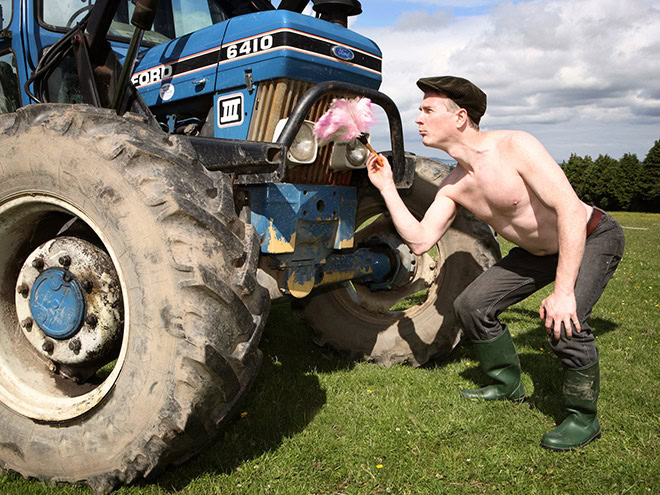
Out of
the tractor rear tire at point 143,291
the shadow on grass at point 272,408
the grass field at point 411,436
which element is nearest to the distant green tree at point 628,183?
the grass field at point 411,436

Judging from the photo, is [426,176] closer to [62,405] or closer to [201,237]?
[201,237]

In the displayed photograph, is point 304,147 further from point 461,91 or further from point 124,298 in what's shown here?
point 124,298

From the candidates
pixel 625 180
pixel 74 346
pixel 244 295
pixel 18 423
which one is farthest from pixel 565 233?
pixel 625 180

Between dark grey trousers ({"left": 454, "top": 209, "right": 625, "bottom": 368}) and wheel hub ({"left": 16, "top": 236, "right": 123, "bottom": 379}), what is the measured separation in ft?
5.83

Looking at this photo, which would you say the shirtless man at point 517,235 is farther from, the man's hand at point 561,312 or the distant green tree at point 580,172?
the distant green tree at point 580,172

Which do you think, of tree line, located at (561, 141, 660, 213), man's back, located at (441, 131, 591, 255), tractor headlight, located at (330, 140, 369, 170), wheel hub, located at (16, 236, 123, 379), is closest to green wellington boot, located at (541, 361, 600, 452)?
man's back, located at (441, 131, 591, 255)

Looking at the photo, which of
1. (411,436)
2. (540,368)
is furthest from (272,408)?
(540,368)

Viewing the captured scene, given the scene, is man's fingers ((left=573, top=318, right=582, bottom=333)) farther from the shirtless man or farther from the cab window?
the cab window

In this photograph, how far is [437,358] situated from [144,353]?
2.29 m

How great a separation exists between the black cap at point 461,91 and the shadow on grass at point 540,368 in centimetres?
162

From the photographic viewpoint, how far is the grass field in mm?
2369

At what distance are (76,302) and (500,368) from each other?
2.19m

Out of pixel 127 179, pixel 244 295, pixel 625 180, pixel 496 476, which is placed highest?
pixel 625 180

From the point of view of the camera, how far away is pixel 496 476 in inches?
96.1
